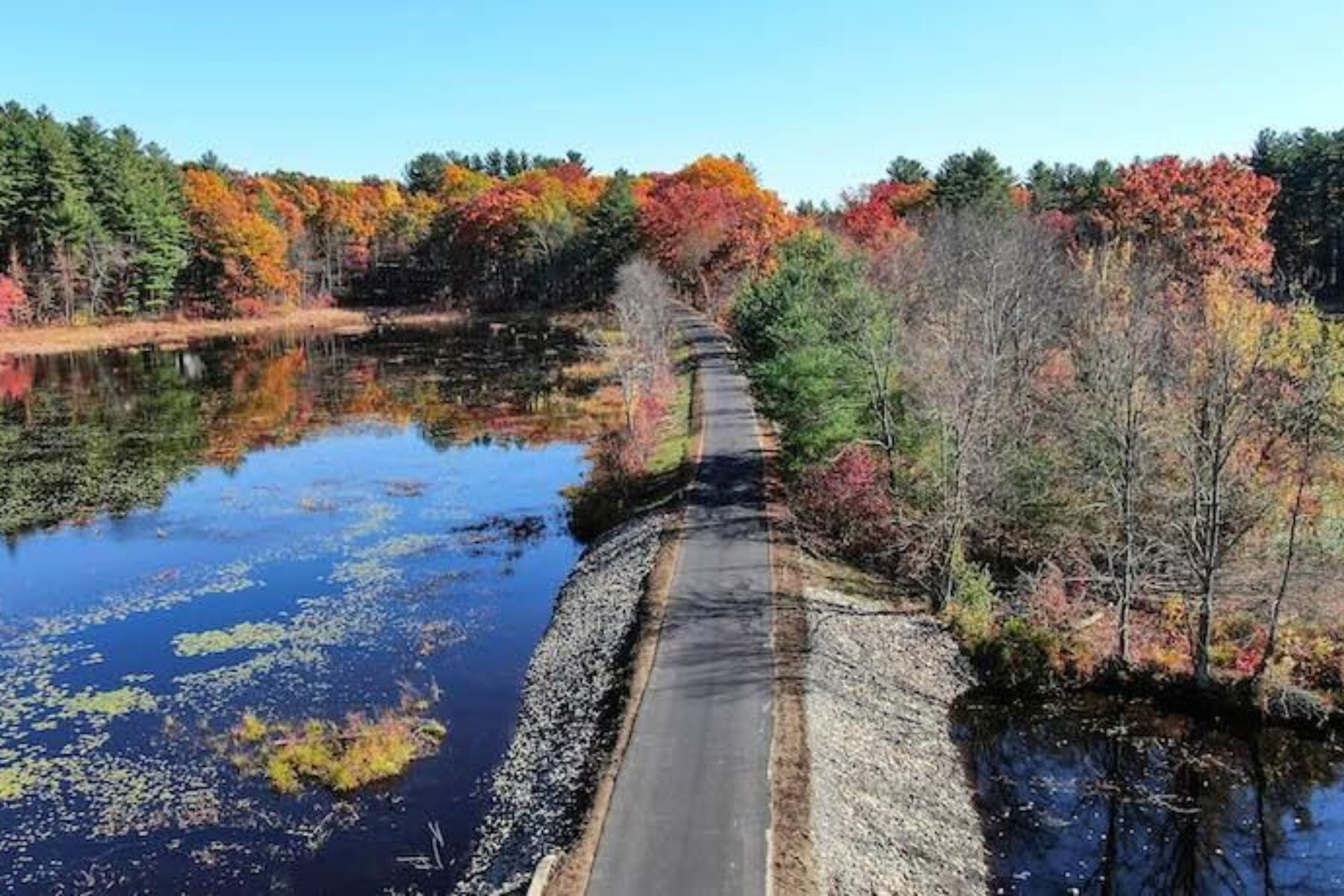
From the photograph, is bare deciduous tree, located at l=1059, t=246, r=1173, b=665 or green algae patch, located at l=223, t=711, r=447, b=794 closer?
green algae patch, located at l=223, t=711, r=447, b=794

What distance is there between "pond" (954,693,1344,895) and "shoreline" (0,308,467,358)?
10869 centimetres

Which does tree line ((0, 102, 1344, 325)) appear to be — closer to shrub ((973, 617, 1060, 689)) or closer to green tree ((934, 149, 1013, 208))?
green tree ((934, 149, 1013, 208))

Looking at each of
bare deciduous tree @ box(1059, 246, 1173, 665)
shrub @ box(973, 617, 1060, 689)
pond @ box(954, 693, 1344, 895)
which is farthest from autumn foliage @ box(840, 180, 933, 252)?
pond @ box(954, 693, 1344, 895)

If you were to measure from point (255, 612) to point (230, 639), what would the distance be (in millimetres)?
2619

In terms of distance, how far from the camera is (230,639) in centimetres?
3547

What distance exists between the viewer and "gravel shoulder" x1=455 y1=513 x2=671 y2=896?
22219 mm

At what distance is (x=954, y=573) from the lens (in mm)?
36312

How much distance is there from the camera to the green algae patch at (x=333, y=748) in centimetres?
2623

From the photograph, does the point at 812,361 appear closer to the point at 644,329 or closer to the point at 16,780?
the point at 16,780

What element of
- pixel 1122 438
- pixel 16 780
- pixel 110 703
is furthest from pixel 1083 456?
pixel 16 780

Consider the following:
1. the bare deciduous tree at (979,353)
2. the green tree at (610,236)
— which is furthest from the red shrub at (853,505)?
the green tree at (610,236)

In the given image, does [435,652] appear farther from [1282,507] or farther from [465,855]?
[1282,507]

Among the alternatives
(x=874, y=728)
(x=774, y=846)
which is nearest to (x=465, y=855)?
(x=774, y=846)

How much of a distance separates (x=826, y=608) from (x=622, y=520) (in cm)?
1471
